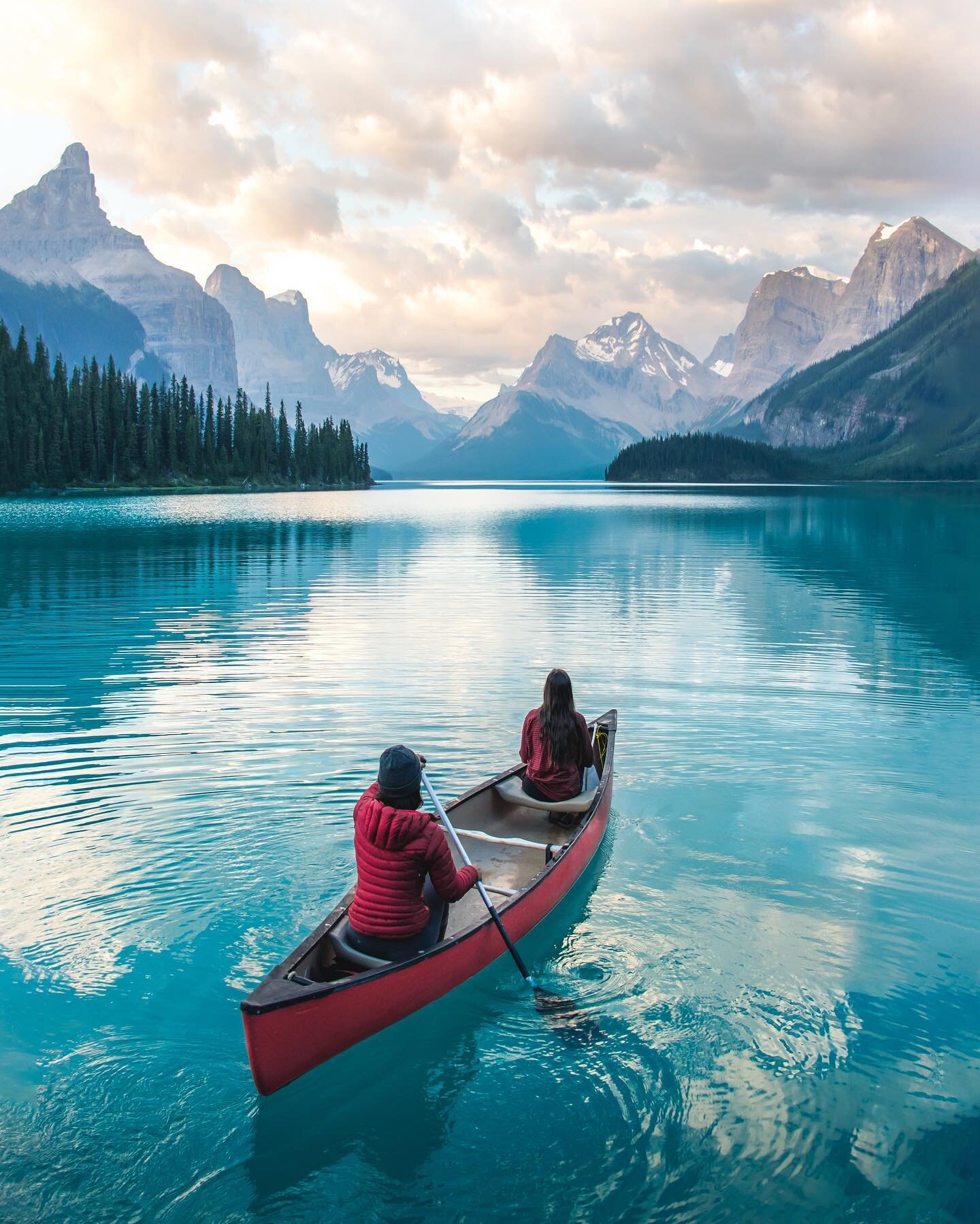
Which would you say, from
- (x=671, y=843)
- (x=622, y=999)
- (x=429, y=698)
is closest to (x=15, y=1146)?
(x=622, y=999)

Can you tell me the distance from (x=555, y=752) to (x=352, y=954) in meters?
5.83

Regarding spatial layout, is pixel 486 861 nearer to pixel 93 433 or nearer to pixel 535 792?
pixel 535 792

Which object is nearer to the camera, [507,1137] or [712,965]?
[507,1137]

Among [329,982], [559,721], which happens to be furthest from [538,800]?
→ [329,982]

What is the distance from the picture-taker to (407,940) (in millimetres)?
9453

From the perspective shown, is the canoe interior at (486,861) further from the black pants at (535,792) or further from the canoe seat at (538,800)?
the black pants at (535,792)

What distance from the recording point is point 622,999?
1032 centimetres

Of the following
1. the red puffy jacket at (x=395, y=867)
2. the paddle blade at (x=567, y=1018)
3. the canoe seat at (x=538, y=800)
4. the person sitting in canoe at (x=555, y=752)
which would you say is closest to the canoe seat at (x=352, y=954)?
the red puffy jacket at (x=395, y=867)

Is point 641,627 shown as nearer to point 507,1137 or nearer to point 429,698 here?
point 429,698

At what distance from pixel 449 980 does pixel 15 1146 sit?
4175 mm

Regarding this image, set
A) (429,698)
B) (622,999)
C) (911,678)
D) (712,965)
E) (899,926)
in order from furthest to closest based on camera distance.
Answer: (911,678)
(429,698)
(899,926)
(712,965)
(622,999)

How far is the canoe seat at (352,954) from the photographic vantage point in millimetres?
9141

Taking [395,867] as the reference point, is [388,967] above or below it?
below

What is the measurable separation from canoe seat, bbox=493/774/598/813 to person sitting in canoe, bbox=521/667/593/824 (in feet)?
0.35
